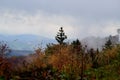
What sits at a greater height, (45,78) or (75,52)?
(75,52)

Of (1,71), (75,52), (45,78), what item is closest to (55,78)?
(45,78)

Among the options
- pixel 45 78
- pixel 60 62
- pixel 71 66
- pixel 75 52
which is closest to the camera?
pixel 45 78

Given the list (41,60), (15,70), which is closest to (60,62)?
(41,60)

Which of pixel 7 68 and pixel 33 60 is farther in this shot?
pixel 33 60

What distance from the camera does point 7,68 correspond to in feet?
106

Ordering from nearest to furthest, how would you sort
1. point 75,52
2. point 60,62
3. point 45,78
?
point 45,78 < point 60,62 < point 75,52

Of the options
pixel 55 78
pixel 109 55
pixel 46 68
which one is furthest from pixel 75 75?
pixel 109 55

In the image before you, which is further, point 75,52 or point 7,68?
point 75,52

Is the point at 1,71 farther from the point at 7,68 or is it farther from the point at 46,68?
the point at 46,68

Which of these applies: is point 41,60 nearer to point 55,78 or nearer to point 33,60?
point 33,60

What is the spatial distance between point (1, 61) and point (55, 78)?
5.69 metres

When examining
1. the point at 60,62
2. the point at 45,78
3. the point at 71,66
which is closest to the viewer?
the point at 45,78

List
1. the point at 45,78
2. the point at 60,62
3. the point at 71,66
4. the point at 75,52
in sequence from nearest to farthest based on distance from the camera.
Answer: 1. the point at 45,78
2. the point at 71,66
3. the point at 60,62
4. the point at 75,52

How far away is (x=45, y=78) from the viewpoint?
3070 cm
